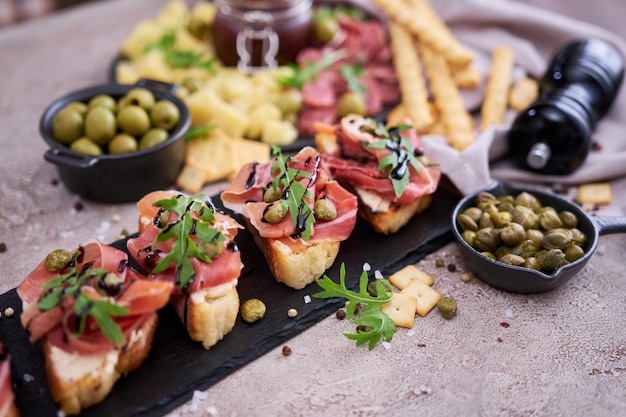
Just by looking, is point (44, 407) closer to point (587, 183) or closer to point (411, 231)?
point (411, 231)

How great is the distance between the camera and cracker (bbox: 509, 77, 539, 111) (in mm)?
4057

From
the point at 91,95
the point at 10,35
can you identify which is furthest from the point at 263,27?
the point at 10,35

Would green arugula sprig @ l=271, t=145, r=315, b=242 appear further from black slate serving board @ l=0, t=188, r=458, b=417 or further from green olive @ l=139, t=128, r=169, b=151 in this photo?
green olive @ l=139, t=128, r=169, b=151

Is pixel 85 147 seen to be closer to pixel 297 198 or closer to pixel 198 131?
pixel 198 131

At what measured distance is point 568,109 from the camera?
3.34 m

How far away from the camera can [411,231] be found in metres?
3.17

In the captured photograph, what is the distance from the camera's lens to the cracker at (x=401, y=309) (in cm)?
267

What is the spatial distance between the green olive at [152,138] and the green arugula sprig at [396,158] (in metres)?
1.13

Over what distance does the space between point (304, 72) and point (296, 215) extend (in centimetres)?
173

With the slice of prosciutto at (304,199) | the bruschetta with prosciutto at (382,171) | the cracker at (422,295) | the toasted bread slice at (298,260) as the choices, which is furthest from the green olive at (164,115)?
the cracker at (422,295)

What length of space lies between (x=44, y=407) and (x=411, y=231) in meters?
1.85

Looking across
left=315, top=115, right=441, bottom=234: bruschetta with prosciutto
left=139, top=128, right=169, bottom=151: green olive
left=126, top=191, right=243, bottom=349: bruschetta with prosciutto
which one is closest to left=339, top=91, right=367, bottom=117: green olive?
left=315, top=115, right=441, bottom=234: bruschetta with prosciutto

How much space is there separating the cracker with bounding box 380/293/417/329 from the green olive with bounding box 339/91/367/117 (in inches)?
60.2

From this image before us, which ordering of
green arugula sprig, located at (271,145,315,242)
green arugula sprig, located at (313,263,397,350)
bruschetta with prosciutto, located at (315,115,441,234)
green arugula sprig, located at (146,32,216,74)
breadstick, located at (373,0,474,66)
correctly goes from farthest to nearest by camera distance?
green arugula sprig, located at (146,32,216,74)
breadstick, located at (373,0,474,66)
bruschetta with prosciutto, located at (315,115,441,234)
green arugula sprig, located at (271,145,315,242)
green arugula sprig, located at (313,263,397,350)
